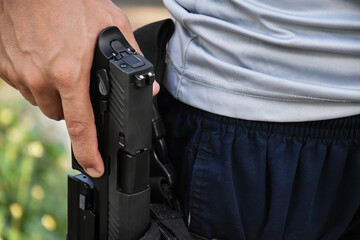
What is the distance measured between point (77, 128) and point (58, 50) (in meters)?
0.17

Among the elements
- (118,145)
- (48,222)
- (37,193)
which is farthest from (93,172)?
(37,193)

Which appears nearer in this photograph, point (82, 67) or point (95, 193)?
point (82, 67)

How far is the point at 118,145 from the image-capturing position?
1054 mm

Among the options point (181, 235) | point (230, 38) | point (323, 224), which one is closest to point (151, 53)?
point (230, 38)

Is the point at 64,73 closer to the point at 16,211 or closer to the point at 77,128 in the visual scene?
the point at 77,128

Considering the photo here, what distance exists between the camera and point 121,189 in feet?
3.62

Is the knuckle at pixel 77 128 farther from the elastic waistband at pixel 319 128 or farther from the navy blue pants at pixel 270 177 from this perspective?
the elastic waistband at pixel 319 128

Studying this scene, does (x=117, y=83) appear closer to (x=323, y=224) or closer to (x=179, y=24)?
(x=179, y=24)

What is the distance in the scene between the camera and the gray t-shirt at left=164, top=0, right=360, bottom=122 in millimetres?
991

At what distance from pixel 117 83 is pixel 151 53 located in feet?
0.81

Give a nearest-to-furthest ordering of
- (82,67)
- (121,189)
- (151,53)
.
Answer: (82,67)
(121,189)
(151,53)

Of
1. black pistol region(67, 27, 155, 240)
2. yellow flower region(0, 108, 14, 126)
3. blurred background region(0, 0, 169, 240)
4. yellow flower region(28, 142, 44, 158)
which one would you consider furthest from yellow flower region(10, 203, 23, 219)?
black pistol region(67, 27, 155, 240)

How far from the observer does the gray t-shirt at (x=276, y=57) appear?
0.99 metres

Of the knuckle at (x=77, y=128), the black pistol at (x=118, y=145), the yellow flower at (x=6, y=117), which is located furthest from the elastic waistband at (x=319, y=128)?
the yellow flower at (x=6, y=117)
